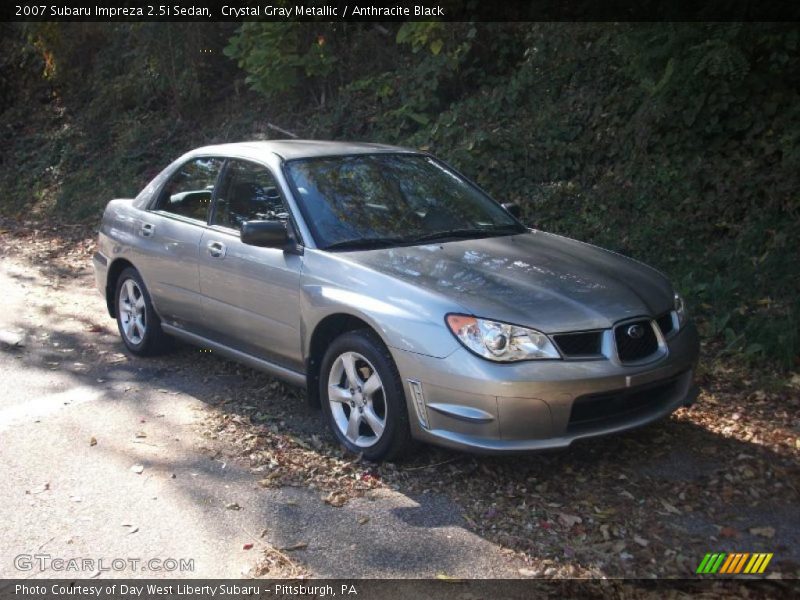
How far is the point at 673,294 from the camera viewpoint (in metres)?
5.54

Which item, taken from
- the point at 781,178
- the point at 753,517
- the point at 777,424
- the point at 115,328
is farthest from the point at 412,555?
the point at 781,178

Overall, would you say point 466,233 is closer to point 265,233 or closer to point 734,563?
point 265,233

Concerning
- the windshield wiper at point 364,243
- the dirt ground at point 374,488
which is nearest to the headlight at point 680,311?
the dirt ground at point 374,488

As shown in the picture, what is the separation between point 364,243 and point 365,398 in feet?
3.19

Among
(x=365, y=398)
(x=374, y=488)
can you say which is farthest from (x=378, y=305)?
(x=374, y=488)

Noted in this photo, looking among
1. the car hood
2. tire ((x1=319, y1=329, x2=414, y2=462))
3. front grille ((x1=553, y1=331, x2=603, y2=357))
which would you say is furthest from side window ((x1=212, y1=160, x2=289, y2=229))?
front grille ((x1=553, y1=331, x2=603, y2=357))

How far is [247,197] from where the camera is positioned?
20.9ft

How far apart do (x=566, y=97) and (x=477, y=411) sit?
713cm

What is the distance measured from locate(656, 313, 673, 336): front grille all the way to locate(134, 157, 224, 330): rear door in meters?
3.14

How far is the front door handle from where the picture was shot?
6.29m

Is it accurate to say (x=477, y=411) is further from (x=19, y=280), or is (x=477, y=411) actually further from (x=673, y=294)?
(x=19, y=280)

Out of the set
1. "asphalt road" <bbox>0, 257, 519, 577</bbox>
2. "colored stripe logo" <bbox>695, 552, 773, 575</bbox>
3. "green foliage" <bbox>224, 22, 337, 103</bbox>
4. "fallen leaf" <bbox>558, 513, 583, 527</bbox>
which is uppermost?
"green foliage" <bbox>224, 22, 337, 103</bbox>

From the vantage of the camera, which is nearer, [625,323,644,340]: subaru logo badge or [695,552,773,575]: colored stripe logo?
[695,552,773,575]: colored stripe logo

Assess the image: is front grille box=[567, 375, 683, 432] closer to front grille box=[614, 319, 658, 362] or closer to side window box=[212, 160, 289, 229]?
front grille box=[614, 319, 658, 362]
